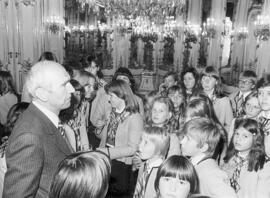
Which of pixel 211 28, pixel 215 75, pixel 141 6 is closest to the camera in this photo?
pixel 215 75

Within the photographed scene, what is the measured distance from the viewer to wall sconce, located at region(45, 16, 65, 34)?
1187 centimetres

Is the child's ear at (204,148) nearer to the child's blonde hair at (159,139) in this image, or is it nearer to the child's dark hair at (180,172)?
the child's blonde hair at (159,139)

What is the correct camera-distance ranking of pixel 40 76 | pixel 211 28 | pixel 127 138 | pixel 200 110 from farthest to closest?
1. pixel 211 28
2. pixel 200 110
3. pixel 127 138
4. pixel 40 76

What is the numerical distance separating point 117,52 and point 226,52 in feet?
16.4

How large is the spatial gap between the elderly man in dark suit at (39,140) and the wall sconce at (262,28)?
8.17 meters

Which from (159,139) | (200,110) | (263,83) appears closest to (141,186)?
(159,139)

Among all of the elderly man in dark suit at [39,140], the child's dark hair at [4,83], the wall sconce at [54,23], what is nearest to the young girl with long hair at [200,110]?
the elderly man in dark suit at [39,140]

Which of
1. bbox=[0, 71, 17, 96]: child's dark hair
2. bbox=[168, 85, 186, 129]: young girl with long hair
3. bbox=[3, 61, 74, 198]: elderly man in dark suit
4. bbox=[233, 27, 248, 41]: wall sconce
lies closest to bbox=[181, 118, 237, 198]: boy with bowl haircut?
bbox=[3, 61, 74, 198]: elderly man in dark suit

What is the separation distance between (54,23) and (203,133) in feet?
33.3

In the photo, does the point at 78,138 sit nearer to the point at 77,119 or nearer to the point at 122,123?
the point at 77,119

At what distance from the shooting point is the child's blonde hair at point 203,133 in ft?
10.3

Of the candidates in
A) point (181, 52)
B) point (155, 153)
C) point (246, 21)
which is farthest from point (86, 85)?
point (181, 52)

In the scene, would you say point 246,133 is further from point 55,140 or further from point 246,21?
point 246,21

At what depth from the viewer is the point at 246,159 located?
3340 mm
